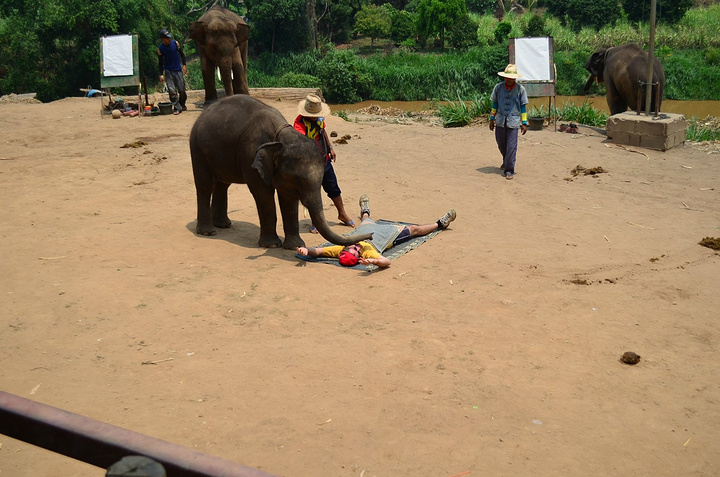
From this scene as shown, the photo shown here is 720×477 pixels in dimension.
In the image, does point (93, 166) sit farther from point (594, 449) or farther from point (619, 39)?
point (619, 39)

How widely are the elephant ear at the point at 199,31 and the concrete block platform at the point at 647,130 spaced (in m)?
8.53

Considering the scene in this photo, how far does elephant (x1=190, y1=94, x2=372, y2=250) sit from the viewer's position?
7121 millimetres

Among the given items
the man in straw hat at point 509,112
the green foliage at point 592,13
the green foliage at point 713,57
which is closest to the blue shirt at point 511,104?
the man in straw hat at point 509,112

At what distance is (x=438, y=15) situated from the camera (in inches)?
1387

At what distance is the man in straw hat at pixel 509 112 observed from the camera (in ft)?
35.8

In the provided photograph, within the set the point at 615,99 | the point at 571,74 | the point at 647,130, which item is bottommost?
the point at 647,130

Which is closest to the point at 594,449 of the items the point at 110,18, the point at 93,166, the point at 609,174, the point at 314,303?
the point at 314,303

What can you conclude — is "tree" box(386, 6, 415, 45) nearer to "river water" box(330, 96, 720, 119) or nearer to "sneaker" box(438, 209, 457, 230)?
"river water" box(330, 96, 720, 119)

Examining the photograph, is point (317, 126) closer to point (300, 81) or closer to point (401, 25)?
point (300, 81)

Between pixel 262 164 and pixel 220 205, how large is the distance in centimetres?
152

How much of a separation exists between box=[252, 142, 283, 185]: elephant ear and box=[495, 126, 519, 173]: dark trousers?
197 inches

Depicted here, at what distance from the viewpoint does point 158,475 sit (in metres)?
1.50

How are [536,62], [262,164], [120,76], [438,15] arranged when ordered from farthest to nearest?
[438,15]
[120,76]
[536,62]
[262,164]

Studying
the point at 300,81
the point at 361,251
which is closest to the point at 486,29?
the point at 300,81
